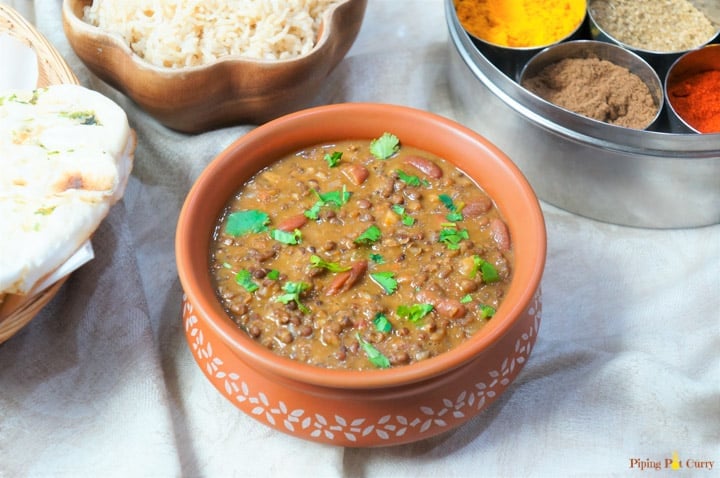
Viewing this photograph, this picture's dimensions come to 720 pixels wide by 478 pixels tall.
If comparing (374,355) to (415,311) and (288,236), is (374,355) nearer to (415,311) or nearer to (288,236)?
(415,311)

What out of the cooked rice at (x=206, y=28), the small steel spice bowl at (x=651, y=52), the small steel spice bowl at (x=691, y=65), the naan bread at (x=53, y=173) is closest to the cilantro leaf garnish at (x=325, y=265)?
the naan bread at (x=53, y=173)

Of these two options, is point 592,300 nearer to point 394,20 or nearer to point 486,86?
point 486,86

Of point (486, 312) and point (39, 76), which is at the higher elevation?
point (39, 76)

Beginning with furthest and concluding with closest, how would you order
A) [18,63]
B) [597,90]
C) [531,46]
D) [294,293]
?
[531,46] < [597,90] < [18,63] < [294,293]

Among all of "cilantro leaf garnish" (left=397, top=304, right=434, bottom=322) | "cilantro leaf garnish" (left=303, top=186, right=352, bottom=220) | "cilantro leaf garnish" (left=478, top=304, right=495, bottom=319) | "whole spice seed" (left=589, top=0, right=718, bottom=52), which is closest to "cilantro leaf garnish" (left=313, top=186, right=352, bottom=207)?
"cilantro leaf garnish" (left=303, top=186, right=352, bottom=220)

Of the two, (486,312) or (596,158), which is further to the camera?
(596,158)

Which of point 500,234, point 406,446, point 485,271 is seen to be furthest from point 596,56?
point 406,446
